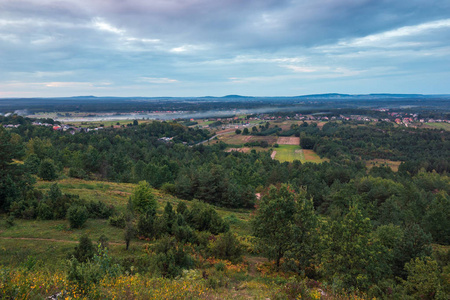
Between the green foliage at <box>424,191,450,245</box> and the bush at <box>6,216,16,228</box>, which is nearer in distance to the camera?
the bush at <box>6,216,16,228</box>

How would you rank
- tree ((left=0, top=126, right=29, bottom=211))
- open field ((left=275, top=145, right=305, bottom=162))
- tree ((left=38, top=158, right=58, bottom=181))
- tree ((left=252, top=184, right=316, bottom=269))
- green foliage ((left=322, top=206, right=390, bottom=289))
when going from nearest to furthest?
green foliage ((left=322, top=206, right=390, bottom=289)), tree ((left=252, top=184, right=316, bottom=269)), tree ((left=0, top=126, right=29, bottom=211)), tree ((left=38, top=158, right=58, bottom=181)), open field ((left=275, top=145, right=305, bottom=162))

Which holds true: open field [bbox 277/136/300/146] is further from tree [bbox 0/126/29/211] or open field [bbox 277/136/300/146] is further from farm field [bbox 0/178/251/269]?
farm field [bbox 0/178/251/269]

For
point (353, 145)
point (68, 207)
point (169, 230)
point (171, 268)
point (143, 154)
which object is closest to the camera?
point (171, 268)

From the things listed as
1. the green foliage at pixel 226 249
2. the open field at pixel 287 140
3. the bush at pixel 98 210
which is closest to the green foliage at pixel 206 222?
the green foliage at pixel 226 249

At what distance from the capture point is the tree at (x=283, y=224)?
17.0 meters

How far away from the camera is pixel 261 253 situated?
21.0m

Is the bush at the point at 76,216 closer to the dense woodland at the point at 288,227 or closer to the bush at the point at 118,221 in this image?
the dense woodland at the point at 288,227

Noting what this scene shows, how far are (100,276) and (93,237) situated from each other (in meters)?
11.4

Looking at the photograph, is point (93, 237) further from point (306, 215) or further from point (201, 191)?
point (201, 191)

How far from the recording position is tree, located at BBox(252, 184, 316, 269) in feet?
55.9

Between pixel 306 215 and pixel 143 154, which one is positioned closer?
pixel 306 215

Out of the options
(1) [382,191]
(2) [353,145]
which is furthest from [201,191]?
(2) [353,145]

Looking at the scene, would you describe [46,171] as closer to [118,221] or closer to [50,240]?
[118,221]

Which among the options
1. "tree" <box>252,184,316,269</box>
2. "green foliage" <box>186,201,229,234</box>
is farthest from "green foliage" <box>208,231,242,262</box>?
"green foliage" <box>186,201,229,234</box>
